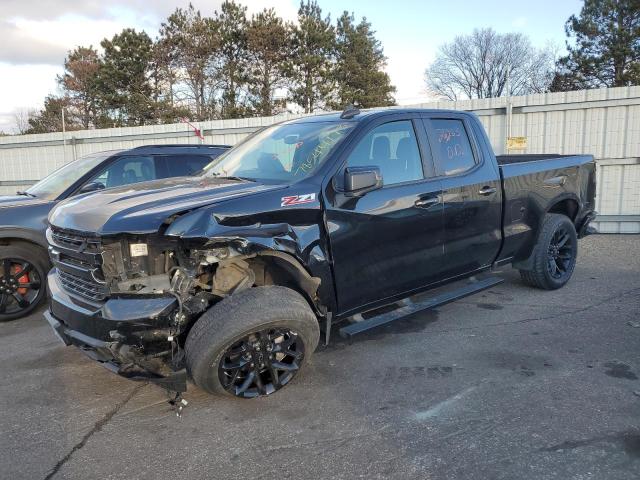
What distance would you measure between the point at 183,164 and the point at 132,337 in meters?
4.17

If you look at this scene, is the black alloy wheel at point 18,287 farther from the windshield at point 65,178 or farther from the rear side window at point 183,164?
the rear side window at point 183,164

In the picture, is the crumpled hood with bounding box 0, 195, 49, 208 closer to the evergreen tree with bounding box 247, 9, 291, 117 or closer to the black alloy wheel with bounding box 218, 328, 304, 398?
the black alloy wheel with bounding box 218, 328, 304, 398

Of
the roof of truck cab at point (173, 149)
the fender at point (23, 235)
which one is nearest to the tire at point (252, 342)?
the fender at point (23, 235)

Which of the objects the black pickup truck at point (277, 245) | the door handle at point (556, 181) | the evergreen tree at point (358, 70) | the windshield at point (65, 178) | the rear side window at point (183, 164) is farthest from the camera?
the evergreen tree at point (358, 70)

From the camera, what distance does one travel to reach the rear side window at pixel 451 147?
14.6 ft

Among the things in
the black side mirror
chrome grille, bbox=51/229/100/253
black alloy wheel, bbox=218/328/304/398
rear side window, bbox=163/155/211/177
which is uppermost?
rear side window, bbox=163/155/211/177

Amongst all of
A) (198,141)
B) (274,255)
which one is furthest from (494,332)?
(198,141)

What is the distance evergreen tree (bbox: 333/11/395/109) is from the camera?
3177 centimetres

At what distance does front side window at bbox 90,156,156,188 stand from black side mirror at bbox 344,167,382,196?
3350mm

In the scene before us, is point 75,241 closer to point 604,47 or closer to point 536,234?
point 536,234

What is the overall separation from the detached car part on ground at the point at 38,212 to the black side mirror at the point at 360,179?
2.68 metres

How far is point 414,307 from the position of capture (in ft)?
14.3

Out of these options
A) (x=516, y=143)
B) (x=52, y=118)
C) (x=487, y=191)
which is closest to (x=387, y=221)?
(x=487, y=191)

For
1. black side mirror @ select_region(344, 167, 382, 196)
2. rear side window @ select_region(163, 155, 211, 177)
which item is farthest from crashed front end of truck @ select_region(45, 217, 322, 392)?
rear side window @ select_region(163, 155, 211, 177)
